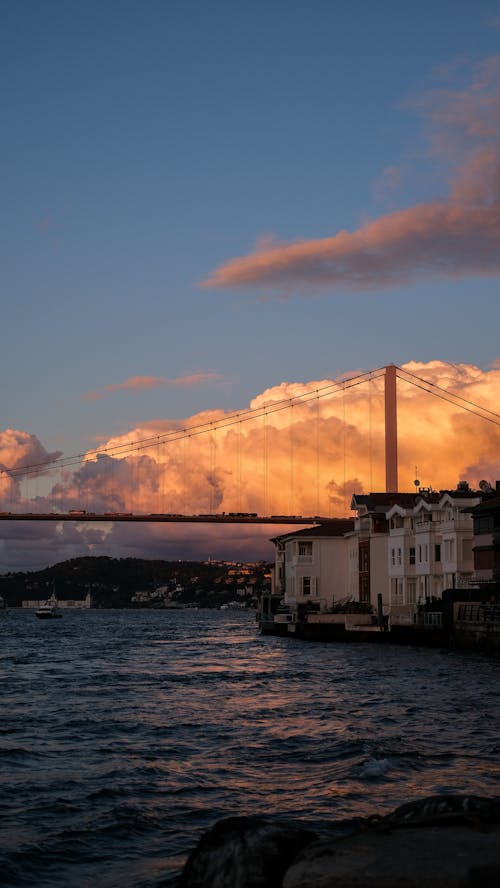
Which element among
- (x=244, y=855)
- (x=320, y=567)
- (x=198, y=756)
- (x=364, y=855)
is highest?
(x=320, y=567)

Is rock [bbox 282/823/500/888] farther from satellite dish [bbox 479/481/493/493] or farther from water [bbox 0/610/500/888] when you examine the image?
satellite dish [bbox 479/481/493/493]

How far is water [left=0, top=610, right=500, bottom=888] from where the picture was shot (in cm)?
1644

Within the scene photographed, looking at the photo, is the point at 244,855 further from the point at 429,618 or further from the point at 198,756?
the point at 429,618

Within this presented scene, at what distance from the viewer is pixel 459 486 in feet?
294

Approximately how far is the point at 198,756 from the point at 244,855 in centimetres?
1399

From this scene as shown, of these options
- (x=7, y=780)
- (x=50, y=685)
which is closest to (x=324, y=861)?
(x=7, y=780)

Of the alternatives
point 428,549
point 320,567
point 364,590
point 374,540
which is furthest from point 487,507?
point 320,567

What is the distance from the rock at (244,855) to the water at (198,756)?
289 centimetres

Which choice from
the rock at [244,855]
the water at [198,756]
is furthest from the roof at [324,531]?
the rock at [244,855]

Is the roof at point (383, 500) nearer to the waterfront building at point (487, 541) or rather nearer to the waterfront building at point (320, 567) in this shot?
the waterfront building at point (320, 567)

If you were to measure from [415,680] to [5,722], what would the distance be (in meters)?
20.8

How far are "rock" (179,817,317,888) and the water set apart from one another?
289 centimetres

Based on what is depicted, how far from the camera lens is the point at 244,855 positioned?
1070cm

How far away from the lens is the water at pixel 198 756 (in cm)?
1644
